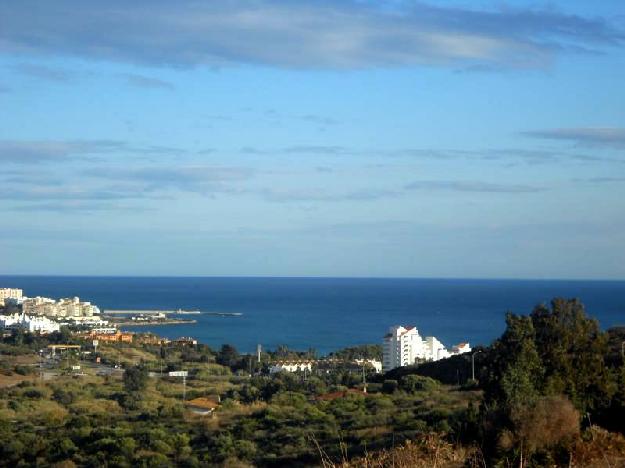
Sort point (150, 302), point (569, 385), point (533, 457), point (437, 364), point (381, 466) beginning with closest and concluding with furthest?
point (381, 466) < point (533, 457) < point (569, 385) < point (437, 364) < point (150, 302)

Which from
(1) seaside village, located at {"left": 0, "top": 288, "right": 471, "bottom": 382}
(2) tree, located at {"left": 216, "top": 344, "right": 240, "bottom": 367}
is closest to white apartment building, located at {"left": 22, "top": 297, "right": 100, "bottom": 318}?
(1) seaside village, located at {"left": 0, "top": 288, "right": 471, "bottom": 382}

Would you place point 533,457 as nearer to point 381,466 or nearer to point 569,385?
point 381,466

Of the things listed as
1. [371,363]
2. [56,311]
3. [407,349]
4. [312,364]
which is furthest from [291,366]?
[56,311]

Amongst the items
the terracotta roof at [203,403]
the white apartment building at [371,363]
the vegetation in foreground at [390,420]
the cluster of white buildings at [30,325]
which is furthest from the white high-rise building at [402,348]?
the cluster of white buildings at [30,325]

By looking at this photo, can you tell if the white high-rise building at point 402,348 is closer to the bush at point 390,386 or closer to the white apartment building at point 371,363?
the white apartment building at point 371,363

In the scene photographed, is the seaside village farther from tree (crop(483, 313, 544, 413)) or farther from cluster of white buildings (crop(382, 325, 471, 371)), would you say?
tree (crop(483, 313, 544, 413))

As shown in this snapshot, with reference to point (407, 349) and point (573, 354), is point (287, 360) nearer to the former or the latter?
point (407, 349)

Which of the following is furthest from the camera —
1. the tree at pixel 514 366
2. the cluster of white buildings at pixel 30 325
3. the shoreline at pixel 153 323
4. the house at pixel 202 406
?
the shoreline at pixel 153 323

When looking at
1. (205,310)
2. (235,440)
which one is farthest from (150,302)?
(235,440)
